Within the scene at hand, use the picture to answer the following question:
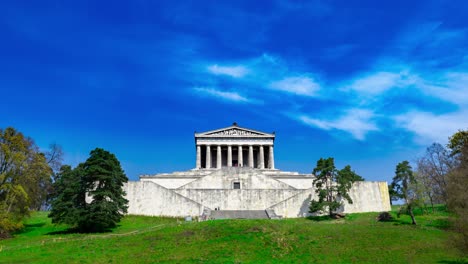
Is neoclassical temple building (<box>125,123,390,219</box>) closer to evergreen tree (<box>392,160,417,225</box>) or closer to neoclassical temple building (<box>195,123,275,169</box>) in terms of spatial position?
evergreen tree (<box>392,160,417,225</box>)

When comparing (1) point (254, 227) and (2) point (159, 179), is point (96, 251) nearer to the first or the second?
(1) point (254, 227)

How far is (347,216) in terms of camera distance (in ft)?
139

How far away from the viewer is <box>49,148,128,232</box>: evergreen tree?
113ft

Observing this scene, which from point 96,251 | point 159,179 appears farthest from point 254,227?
point 159,179

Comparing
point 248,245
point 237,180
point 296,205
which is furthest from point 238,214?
point 248,245

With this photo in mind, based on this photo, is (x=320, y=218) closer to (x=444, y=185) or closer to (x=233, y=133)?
(x=444, y=185)

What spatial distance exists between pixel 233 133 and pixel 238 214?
123 ft

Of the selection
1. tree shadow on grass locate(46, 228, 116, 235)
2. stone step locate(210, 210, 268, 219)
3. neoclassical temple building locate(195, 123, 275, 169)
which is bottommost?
tree shadow on grass locate(46, 228, 116, 235)

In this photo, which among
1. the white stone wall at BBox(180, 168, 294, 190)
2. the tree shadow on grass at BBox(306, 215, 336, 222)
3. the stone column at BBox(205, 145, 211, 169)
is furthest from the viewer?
the stone column at BBox(205, 145, 211, 169)

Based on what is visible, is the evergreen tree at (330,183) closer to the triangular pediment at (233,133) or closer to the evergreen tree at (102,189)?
the evergreen tree at (102,189)

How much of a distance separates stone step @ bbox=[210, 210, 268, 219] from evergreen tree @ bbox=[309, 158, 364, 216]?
18.2 feet

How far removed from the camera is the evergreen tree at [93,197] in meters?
34.5

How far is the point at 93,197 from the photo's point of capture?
36.0m

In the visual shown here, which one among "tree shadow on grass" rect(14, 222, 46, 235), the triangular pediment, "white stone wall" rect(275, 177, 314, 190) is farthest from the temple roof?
"tree shadow on grass" rect(14, 222, 46, 235)
